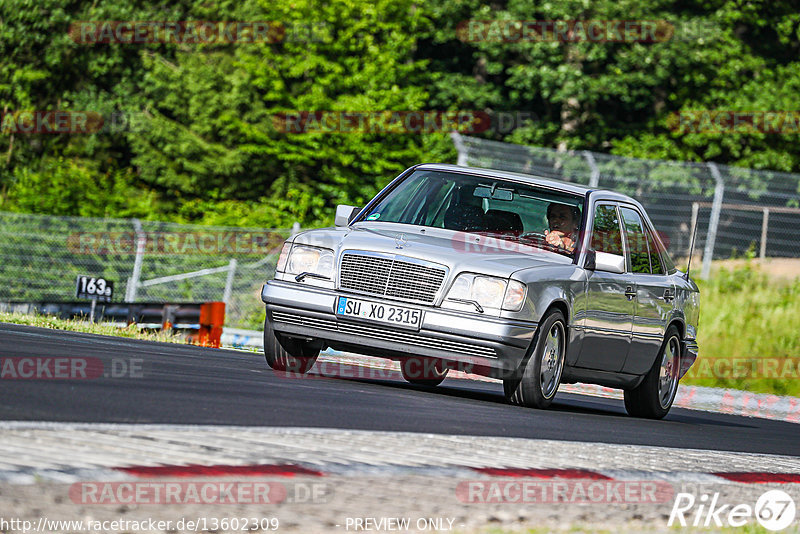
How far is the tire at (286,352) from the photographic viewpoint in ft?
32.4

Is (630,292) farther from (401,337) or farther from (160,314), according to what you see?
(160,314)

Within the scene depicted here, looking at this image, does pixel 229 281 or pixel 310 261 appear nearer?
pixel 310 261

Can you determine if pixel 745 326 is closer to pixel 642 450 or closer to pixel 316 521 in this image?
pixel 642 450

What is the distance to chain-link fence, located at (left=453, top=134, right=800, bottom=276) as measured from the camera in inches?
1030

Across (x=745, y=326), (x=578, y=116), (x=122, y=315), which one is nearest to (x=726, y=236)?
(x=745, y=326)

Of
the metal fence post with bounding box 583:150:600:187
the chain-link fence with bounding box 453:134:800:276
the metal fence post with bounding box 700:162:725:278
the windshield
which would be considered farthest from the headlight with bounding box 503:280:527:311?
the metal fence post with bounding box 700:162:725:278

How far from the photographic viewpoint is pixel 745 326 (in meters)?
22.1

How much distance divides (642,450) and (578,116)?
37.4 metres

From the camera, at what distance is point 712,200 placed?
26734 millimetres

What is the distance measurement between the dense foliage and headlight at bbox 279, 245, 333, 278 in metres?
29.1

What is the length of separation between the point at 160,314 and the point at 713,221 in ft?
40.8

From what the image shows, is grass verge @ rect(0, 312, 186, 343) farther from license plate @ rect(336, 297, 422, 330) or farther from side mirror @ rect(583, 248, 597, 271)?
side mirror @ rect(583, 248, 597, 271)

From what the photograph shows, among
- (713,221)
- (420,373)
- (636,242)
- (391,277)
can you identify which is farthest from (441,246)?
(713,221)

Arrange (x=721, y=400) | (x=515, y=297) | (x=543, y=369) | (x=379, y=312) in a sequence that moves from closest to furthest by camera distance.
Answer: (x=515, y=297)
(x=379, y=312)
(x=543, y=369)
(x=721, y=400)
